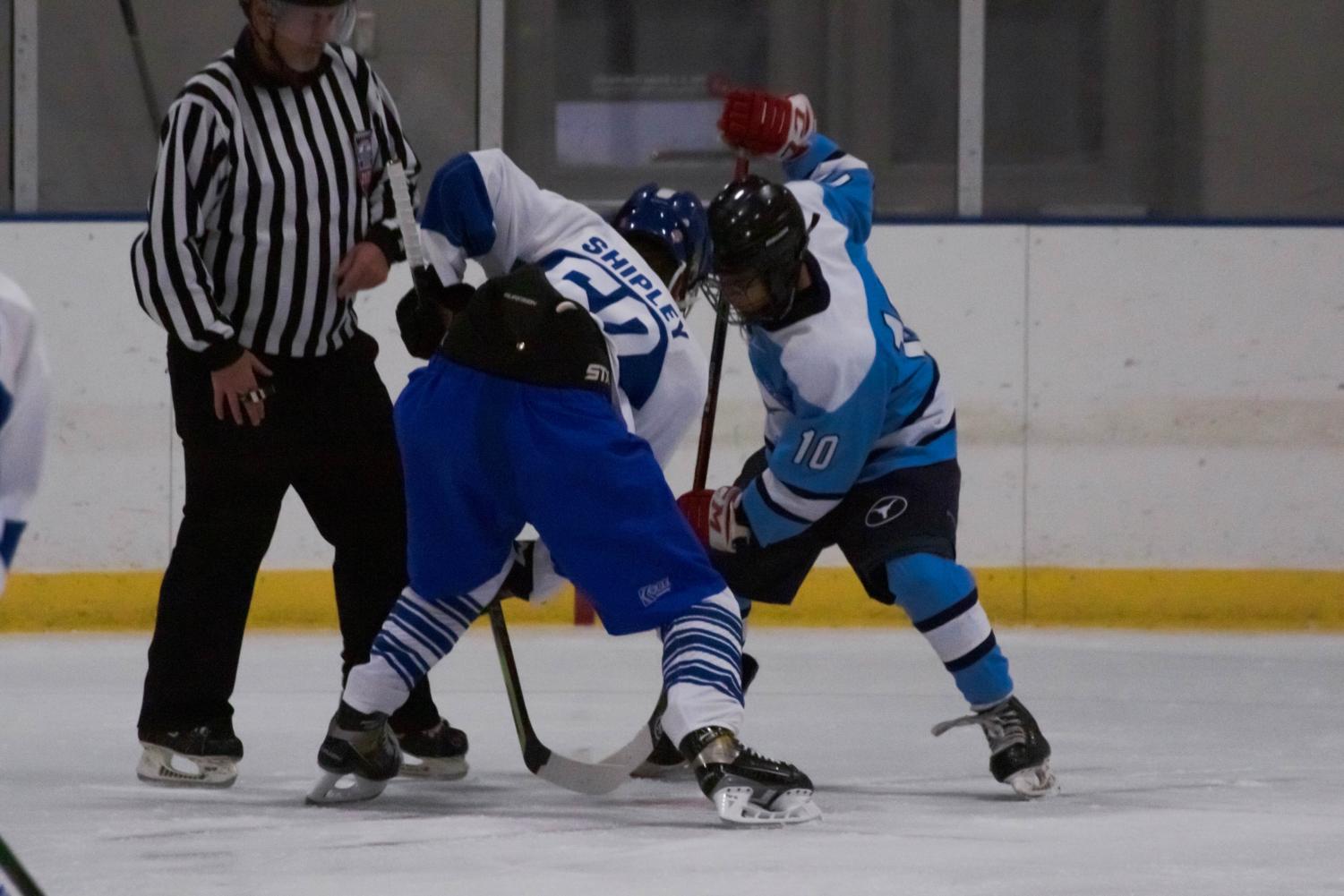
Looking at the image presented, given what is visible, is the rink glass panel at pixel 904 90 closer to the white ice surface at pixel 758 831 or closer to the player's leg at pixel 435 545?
the white ice surface at pixel 758 831

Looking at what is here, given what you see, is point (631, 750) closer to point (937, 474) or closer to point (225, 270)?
point (937, 474)

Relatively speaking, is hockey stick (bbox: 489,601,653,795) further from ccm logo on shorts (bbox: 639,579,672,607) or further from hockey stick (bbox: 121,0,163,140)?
hockey stick (bbox: 121,0,163,140)

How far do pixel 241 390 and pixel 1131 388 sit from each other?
8.19ft

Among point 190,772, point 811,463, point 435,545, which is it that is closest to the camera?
point 435,545

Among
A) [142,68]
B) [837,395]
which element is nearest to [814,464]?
[837,395]

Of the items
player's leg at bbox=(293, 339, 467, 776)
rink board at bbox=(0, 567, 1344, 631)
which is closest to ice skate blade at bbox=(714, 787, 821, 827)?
player's leg at bbox=(293, 339, 467, 776)

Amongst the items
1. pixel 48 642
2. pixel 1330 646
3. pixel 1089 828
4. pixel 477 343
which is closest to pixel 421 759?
pixel 477 343

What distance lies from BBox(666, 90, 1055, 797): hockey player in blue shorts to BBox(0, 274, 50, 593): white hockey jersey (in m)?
1.22

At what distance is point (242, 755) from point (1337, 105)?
3189mm

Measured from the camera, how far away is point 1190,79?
16.5 feet

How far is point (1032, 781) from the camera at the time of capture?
2.82 metres

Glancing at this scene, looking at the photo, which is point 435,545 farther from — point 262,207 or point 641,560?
point 262,207

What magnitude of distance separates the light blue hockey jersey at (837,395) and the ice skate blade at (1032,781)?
0.43m

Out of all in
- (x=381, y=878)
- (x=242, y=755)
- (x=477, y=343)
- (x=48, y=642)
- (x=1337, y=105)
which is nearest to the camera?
(x=381, y=878)
